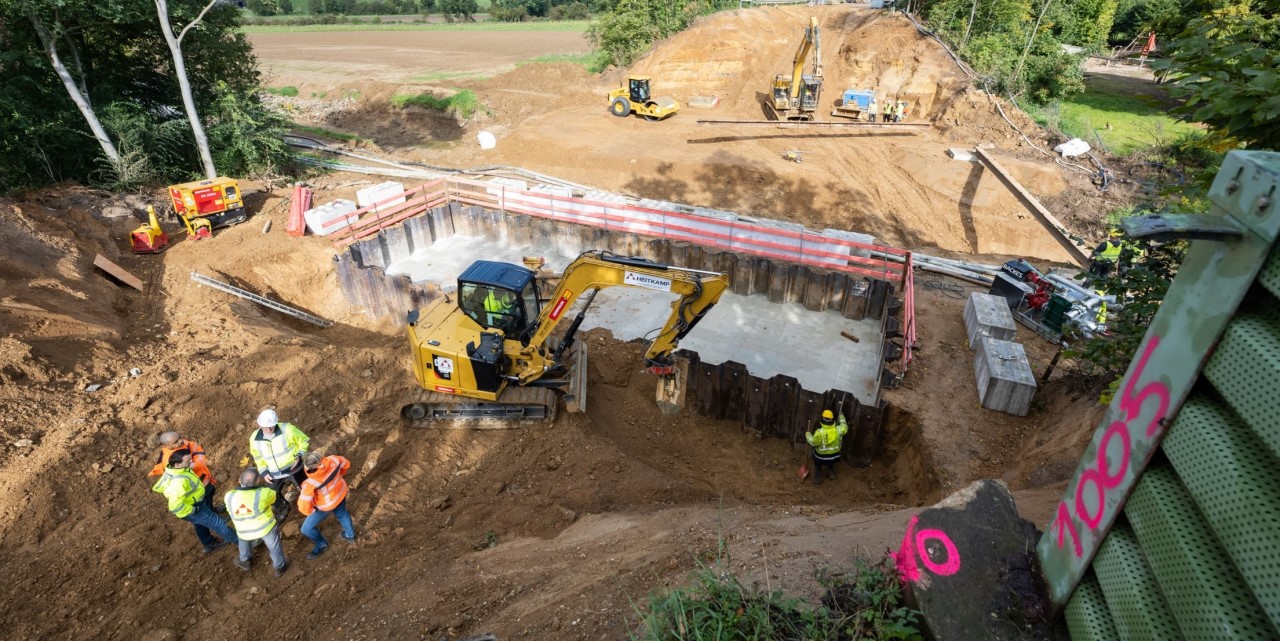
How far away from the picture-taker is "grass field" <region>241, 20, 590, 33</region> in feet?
212

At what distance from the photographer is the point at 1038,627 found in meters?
3.32

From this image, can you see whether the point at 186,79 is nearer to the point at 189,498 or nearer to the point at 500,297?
the point at 500,297

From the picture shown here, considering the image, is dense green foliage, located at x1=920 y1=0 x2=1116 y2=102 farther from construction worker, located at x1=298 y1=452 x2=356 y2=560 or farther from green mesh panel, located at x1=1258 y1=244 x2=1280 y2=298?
construction worker, located at x1=298 y1=452 x2=356 y2=560

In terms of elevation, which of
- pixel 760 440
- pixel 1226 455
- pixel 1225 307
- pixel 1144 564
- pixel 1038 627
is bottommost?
pixel 760 440

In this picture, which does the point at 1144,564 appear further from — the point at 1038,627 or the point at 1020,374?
the point at 1020,374

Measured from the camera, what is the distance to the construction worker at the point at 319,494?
6.86 metres

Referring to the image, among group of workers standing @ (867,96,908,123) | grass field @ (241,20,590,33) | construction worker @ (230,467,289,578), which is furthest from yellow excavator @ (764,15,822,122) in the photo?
grass field @ (241,20,590,33)

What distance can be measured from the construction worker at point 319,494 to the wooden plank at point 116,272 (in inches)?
359

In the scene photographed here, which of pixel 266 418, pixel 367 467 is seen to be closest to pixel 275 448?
pixel 266 418

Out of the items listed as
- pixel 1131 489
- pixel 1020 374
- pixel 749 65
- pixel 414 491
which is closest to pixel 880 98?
pixel 749 65

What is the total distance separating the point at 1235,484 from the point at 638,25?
36.2 metres

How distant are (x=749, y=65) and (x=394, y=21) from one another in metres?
62.6

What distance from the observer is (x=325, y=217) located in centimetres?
1552

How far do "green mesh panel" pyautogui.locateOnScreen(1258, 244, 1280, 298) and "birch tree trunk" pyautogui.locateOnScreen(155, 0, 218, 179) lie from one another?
807 inches
